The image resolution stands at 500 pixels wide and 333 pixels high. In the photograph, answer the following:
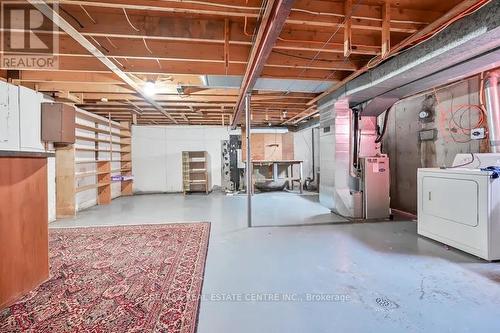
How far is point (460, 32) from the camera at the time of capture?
2.10m

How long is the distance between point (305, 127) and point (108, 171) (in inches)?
234

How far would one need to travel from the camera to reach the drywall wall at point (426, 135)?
345cm

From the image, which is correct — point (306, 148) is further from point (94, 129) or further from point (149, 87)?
point (94, 129)

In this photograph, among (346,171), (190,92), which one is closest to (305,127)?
(346,171)

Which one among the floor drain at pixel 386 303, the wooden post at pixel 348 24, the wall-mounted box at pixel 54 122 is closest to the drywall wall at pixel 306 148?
the wooden post at pixel 348 24

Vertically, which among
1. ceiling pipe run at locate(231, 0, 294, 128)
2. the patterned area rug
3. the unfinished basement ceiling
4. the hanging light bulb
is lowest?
the patterned area rug

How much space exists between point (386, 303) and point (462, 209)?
5.61 feet

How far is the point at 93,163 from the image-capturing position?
234 inches

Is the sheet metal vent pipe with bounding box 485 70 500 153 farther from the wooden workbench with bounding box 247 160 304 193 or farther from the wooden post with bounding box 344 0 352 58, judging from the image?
the wooden workbench with bounding box 247 160 304 193

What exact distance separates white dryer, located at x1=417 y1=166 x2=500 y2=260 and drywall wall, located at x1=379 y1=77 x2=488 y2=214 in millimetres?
891

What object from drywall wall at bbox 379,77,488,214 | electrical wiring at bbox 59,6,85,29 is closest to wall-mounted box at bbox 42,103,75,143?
electrical wiring at bbox 59,6,85,29

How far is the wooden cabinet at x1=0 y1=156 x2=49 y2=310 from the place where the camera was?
5.69 feet

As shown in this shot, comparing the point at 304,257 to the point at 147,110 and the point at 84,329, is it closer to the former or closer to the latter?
the point at 84,329

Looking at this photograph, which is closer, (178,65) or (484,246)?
(484,246)
